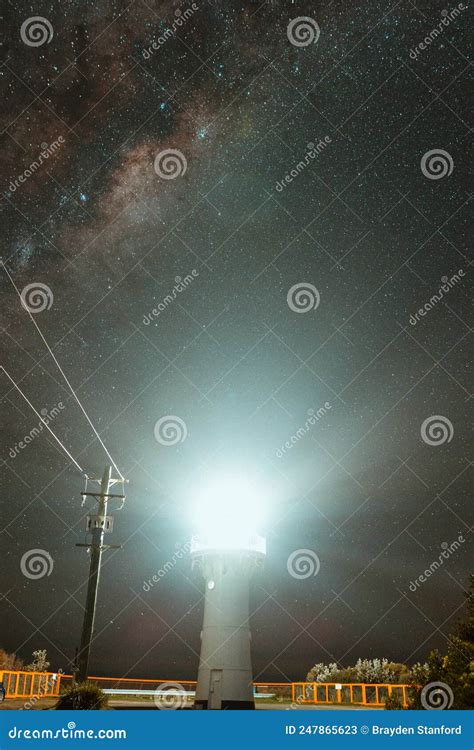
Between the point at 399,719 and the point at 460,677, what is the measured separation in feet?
12.6

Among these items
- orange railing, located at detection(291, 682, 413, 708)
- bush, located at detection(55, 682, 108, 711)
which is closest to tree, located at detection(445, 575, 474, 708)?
bush, located at detection(55, 682, 108, 711)

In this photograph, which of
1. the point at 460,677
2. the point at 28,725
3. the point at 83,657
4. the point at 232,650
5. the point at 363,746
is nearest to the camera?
the point at 28,725

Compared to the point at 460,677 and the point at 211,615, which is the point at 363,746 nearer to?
the point at 460,677

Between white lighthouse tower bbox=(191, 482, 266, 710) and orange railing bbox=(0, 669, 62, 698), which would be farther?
orange railing bbox=(0, 669, 62, 698)

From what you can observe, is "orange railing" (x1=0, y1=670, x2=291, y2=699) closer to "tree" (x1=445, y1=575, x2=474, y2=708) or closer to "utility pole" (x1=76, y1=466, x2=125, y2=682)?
"utility pole" (x1=76, y1=466, x2=125, y2=682)

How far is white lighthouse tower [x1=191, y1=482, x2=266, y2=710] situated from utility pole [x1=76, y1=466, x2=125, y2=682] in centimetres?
458

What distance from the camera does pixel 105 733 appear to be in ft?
34.8

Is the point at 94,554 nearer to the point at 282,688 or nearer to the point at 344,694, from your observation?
the point at 344,694

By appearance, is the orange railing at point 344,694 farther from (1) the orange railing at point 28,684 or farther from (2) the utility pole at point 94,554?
(2) the utility pole at point 94,554

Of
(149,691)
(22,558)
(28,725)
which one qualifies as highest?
(22,558)

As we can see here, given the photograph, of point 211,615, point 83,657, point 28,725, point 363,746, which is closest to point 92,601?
point 83,657

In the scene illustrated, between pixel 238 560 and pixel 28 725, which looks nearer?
pixel 28 725

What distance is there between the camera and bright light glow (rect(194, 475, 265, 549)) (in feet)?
80.9

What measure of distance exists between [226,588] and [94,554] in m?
5.97
